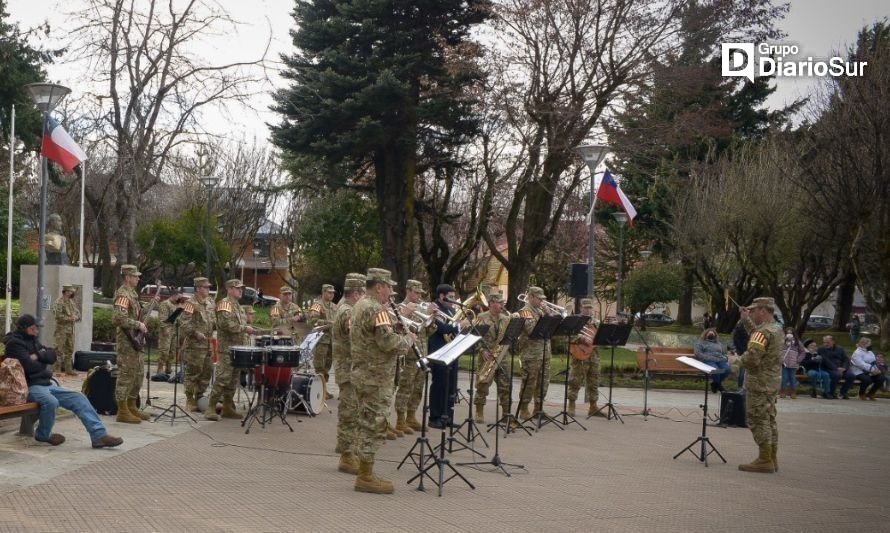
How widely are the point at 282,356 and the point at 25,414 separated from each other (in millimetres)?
3744

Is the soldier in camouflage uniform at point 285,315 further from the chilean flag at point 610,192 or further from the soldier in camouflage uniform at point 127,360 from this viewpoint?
the chilean flag at point 610,192

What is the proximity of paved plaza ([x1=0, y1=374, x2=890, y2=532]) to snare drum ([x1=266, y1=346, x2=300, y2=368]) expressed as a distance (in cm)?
101

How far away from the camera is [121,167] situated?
23.2 metres

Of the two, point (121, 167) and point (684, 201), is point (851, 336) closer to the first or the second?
point (684, 201)

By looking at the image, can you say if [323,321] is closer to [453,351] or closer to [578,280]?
[578,280]

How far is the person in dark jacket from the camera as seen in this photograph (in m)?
10.5

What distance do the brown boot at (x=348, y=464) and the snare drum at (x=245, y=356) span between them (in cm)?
312

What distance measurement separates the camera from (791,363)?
73.2ft

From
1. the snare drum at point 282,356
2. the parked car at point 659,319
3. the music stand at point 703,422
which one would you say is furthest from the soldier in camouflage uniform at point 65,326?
the parked car at point 659,319

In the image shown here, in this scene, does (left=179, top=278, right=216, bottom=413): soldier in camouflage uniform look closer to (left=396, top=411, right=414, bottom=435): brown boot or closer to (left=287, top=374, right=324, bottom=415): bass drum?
(left=287, top=374, right=324, bottom=415): bass drum

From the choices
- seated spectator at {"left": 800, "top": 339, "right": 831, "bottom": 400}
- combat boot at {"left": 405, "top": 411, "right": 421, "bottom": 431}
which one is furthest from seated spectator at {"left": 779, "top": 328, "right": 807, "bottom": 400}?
combat boot at {"left": 405, "top": 411, "right": 421, "bottom": 431}

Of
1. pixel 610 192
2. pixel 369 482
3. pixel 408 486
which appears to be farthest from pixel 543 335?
pixel 610 192

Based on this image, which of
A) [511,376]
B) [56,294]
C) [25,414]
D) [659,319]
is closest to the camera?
[25,414]

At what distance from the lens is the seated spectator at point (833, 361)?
23.3m
